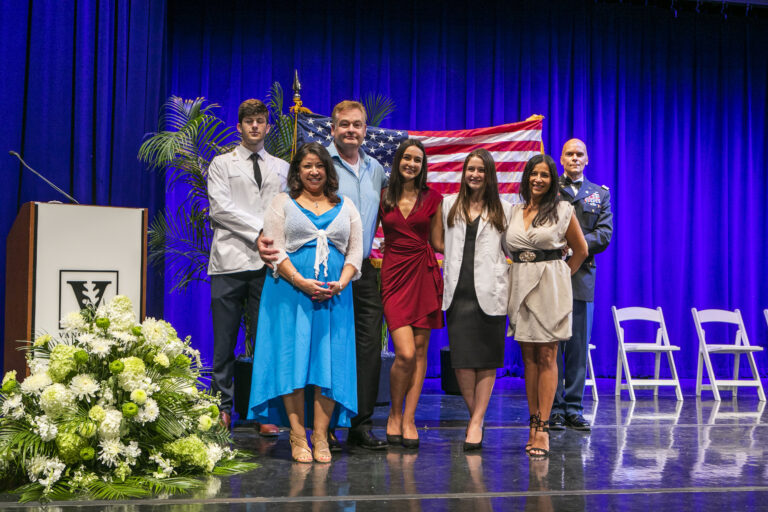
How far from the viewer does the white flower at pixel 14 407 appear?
8.87 ft

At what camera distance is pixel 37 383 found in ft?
8.75

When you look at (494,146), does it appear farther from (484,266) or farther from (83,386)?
(83,386)

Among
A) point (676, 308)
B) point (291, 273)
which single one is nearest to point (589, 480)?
point (291, 273)

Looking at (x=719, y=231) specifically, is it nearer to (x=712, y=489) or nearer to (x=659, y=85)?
(x=659, y=85)

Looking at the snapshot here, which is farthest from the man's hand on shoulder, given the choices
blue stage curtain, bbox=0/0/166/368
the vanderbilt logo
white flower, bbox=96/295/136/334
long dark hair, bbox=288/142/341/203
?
blue stage curtain, bbox=0/0/166/368

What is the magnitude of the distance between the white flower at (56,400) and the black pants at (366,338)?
1360 mm

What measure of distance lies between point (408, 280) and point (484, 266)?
1.24 feet

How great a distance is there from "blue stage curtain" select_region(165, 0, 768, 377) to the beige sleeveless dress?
354cm

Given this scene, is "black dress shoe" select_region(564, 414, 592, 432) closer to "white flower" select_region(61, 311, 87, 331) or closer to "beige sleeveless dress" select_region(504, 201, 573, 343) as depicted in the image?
"beige sleeveless dress" select_region(504, 201, 573, 343)

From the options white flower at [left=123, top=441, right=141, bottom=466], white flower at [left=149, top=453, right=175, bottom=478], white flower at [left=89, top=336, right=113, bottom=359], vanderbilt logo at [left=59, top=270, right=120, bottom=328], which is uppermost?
vanderbilt logo at [left=59, top=270, right=120, bottom=328]

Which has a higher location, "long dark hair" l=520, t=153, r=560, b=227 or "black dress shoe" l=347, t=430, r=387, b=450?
"long dark hair" l=520, t=153, r=560, b=227

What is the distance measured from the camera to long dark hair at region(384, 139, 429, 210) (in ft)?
11.7

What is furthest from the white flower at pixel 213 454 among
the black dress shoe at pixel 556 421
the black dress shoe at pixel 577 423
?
the black dress shoe at pixel 577 423

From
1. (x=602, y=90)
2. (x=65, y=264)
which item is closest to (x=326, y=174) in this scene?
(x=65, y=264)
